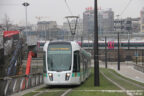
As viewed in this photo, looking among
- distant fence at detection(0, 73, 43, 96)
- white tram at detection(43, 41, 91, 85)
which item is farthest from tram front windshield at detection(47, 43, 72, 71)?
distant fence at detection(0, 73, 43, 96)

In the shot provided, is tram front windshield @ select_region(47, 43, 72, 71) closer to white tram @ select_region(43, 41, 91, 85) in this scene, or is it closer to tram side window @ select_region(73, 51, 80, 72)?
white tram @ select_region(43, 41, 91, 85)

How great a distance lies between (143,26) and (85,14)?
33470mm

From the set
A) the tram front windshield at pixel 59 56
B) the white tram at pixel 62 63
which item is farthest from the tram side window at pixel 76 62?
the tram front windshield at pixel 59 56

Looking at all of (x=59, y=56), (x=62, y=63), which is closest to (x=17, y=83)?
(x=62, y=63)

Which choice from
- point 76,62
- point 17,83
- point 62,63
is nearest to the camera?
point 17,83

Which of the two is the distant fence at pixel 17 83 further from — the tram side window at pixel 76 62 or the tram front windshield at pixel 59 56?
the tram side window at pixel 76 62

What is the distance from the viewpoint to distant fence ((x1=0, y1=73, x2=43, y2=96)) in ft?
49.2

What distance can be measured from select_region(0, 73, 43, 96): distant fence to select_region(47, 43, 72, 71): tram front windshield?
1942 millimetres

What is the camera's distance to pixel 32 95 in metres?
15.7

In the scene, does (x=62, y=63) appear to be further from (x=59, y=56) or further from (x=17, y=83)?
(x=17, y=83)

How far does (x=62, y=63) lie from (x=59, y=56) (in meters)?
0.54

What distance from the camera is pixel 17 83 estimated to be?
17.9 meters

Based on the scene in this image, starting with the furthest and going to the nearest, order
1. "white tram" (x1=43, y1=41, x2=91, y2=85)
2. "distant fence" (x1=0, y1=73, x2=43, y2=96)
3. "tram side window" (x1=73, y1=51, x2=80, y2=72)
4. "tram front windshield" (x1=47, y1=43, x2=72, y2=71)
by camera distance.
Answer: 1. "tram side window" (x1=73, y1=51, x2=80, y2=72)
2. "tram front windshield" (x1=47, y1=43, x2=72, y2=71)
3. "white tram" (x1=43, y1=41, x2=91, y2=85)
4. "distant fence" (x1=0, y1=73, x2=43, y2=96)

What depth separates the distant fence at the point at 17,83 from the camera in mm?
15008
